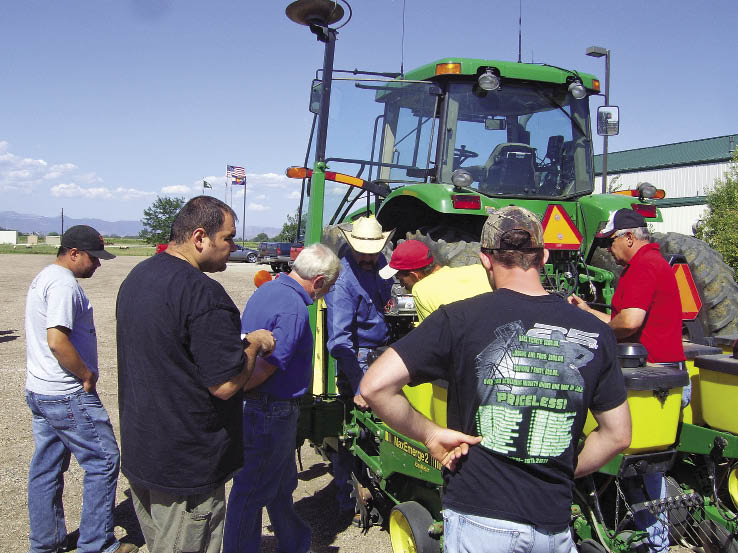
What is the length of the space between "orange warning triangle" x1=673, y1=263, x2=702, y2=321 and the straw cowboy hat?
201cm

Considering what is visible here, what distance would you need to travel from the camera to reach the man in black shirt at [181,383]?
230 cm

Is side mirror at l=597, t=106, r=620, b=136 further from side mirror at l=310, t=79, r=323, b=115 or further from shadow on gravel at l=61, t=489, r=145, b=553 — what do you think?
shadow on gravel at l=61, t=489, r=145, b=553

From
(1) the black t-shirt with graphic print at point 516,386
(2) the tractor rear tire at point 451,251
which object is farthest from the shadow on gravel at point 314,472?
(1) the black t-shirt with graphic print at point 516,386

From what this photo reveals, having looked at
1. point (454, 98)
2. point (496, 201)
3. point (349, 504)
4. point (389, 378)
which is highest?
point (454, 98)

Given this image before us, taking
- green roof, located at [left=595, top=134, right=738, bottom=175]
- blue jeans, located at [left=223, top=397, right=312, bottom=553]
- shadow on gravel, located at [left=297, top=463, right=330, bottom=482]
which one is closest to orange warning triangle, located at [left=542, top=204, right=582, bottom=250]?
blue jeans, located at [left=223, top=397, right=312, bottom=553]

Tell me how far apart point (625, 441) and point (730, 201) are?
75.4 ft

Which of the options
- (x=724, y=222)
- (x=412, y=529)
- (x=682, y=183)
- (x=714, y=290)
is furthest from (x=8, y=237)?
(x=412, y=529)

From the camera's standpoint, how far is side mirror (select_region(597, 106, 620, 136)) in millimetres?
5707

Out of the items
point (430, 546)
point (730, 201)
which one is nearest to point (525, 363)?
point (430, 546)

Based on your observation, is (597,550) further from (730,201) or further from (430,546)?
(730,201)

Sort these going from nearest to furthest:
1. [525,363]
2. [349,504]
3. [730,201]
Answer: [525,363]
[349,504]
[730,201]

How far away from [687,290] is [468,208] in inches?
62.4

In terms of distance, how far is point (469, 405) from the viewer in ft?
6.08

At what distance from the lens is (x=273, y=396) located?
315cm
